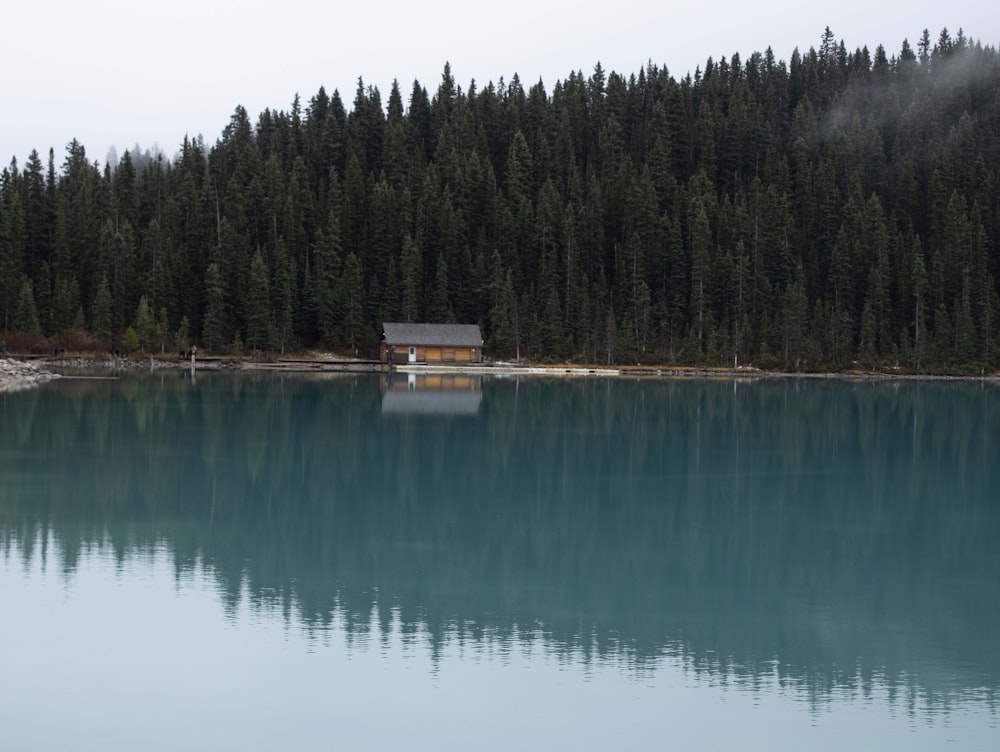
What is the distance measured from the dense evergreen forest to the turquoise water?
61105 millimetres

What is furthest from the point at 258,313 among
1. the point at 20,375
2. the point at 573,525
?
the point at 573,525

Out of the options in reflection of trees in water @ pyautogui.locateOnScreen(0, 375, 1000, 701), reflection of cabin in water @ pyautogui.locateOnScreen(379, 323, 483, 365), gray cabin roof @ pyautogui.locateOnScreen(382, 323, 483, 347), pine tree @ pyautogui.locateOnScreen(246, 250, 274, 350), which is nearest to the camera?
reflection of trees in water @ pyautogui.locateOnScreen(0, 375, 1000, 701)

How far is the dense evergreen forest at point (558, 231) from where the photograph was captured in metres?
98.1

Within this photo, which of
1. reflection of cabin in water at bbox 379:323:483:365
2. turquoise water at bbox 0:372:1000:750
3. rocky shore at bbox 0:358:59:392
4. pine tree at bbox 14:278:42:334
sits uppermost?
pine tree at bbox 14:278:42:334

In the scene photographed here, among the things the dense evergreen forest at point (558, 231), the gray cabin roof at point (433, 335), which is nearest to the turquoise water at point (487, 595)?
the gray cabin roof at point (433, 335)

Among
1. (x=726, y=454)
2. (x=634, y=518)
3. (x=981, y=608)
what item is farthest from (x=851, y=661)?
(x=726, y=454)

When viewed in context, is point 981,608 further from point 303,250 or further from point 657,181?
point 657,181

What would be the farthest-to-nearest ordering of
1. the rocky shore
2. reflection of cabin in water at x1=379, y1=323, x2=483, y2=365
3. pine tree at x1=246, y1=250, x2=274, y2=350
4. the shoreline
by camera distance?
1. pine tree at x1=246, y1=250, x2=274, y2=350
2. reflection of cabin in water at x1=379, y1=323, x2=483, y2=365
3. the shoreline
4. the rocky shore

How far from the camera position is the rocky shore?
202ft

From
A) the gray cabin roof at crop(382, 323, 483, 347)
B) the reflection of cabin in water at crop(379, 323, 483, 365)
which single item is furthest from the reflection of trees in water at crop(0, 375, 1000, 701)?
the reflection of cabin in water at crop(379, 323, 483, 365)

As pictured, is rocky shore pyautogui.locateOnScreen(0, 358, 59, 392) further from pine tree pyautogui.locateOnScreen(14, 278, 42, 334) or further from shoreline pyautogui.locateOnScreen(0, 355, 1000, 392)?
pine tree pyautogui.locateOnScreen(14, 278, 42, 334)

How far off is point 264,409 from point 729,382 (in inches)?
1762

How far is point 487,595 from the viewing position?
17.6 m

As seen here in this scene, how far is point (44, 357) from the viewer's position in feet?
287
